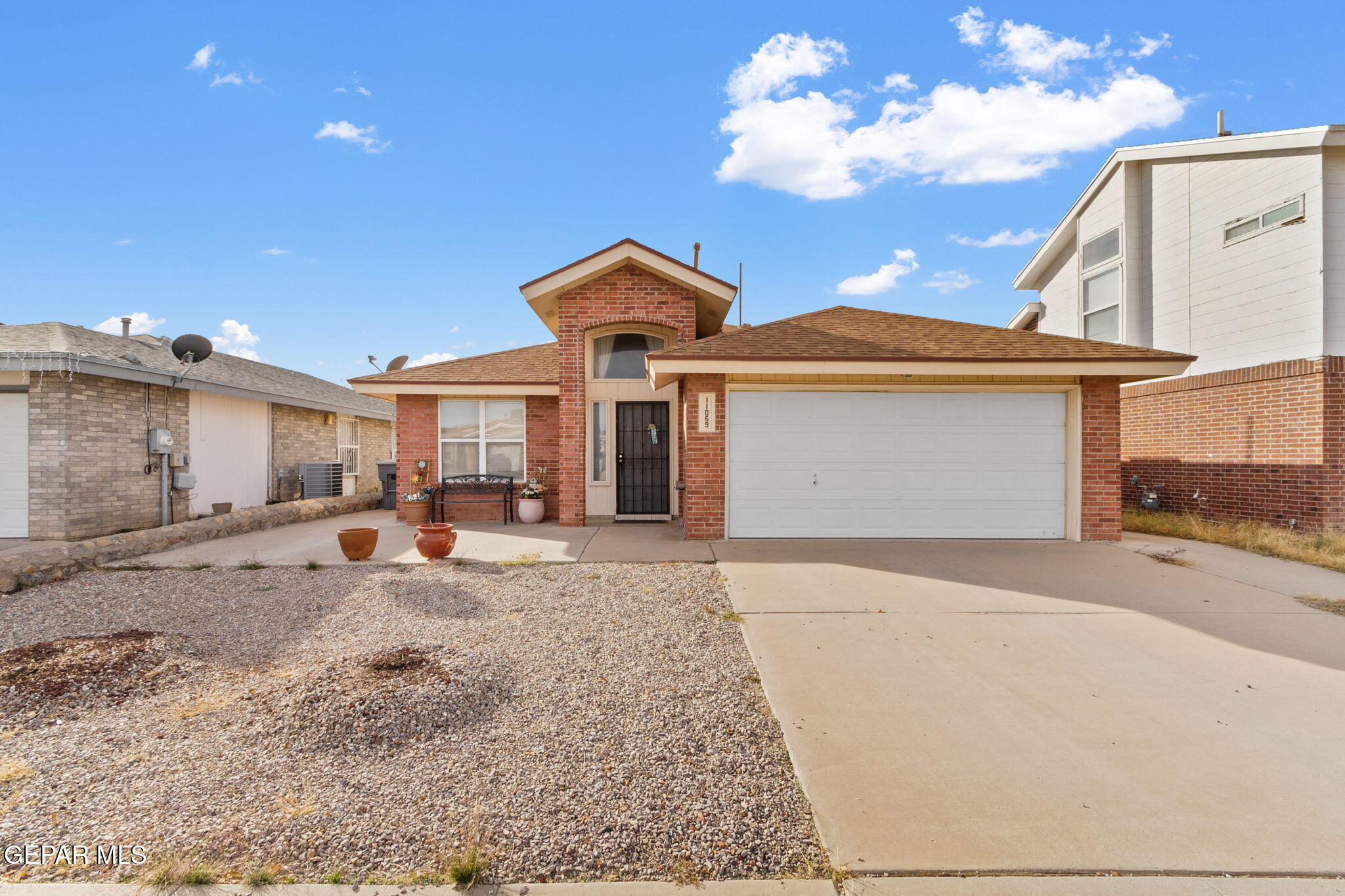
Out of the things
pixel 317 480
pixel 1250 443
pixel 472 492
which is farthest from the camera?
pixel 317 480

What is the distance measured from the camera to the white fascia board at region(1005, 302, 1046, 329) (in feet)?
52.6

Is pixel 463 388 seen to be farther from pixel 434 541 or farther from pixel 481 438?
pixel 434 541

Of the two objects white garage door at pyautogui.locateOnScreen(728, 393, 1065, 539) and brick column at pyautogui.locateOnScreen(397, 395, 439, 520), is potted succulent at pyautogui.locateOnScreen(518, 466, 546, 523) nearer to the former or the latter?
brick column at pyautogui.locateOnScreen(397, 395, 439, 520)

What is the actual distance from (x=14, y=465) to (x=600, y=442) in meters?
9.03

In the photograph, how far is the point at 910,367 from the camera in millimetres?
8516

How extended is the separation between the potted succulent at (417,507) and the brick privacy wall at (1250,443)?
1389 centimetres

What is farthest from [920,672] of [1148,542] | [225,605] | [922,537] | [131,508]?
[131,508]

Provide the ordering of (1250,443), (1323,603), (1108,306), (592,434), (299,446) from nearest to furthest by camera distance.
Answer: (1323,603) < (1250,443) < (592,434) < (1108,306) < (299,446)

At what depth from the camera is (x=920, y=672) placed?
14.1 ft

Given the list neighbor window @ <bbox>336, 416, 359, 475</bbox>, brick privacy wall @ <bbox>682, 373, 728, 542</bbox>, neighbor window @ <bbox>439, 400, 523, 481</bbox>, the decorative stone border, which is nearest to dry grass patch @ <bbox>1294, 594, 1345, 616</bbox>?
brick privacy wall @ <bbox>682, 373, 728, 542</bbox>

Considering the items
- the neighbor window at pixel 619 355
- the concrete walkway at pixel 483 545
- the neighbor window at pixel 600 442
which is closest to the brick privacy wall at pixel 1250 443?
the concrete walkway at pixel 483 545

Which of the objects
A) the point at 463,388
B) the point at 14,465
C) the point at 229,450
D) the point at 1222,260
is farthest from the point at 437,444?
the point at 1222,260

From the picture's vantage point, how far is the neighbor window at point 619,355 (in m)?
11.4

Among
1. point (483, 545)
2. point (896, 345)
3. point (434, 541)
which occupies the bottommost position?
point (483, 545)
